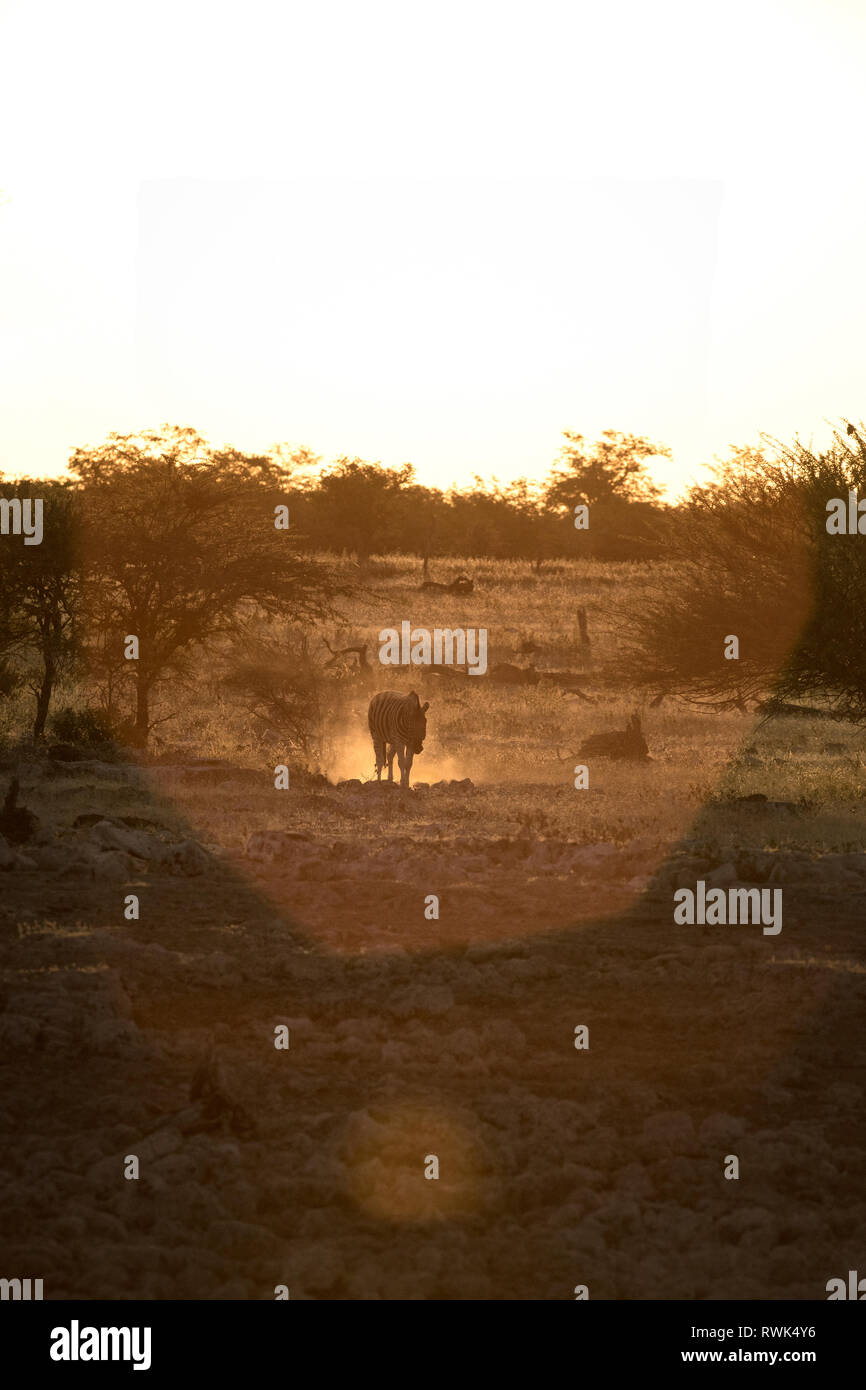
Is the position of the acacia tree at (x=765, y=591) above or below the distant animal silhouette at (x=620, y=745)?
above

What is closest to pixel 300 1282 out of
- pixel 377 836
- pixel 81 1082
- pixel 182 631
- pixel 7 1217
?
pixel 7 1217

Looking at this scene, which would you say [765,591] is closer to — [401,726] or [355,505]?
[401,726]

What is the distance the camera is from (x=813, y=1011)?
31.6ft

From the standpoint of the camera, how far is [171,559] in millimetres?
24641

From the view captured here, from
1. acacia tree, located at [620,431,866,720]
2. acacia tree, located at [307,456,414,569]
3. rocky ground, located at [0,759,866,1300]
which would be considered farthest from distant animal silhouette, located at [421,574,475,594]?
rocky ground, located at [0,759,866,1300]

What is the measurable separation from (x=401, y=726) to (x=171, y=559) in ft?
21.4

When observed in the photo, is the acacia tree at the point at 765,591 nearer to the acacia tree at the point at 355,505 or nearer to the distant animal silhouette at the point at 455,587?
the distant animal silhouette at the point at 455,587

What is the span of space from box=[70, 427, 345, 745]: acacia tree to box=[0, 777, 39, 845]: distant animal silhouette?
8831mm

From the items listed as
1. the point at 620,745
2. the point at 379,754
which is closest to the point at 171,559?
the point at 379,754

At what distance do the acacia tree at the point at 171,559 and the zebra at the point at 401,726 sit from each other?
4350 millimetres

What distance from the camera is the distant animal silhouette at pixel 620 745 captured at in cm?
2306

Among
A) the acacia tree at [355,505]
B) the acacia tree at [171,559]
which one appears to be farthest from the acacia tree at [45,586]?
the acacia tree at [355,505]

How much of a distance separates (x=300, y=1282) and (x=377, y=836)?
10364mm

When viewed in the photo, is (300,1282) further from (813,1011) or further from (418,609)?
(418,609)
